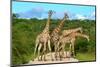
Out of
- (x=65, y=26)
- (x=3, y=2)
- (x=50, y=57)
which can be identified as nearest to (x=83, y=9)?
(x=65, y=26)

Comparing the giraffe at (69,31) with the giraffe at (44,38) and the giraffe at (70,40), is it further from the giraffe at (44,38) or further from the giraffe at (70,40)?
the giraffe at (44,38)

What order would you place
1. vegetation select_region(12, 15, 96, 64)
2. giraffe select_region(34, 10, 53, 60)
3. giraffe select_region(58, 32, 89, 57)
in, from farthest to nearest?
giraffe select_region(58, 32, 89, 57) < giraffe select_region(34, 10, 53, 60) < vegetation select_region(12, 15, 96, 64)

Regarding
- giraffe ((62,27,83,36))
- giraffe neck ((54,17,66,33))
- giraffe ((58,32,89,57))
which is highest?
giraffe neck ((54,17,66,33))

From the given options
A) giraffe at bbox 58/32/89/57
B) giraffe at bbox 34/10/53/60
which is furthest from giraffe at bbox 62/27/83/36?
giraffe at bbox 34/10/53/60

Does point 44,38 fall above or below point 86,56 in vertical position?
above

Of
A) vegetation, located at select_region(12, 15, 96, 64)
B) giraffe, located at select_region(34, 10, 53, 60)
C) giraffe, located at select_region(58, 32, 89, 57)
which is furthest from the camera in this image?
giraffe, located at select_region(58, 32, 89, 57)

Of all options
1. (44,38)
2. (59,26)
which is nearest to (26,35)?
(44,38)

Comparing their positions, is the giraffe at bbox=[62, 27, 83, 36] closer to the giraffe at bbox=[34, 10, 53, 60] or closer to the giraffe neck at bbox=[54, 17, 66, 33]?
the giraffe neck at bbox=[54, 17, 66, 33]

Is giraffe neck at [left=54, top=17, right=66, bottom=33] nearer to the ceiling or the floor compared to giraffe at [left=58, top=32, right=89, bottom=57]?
nearer to the ceiling

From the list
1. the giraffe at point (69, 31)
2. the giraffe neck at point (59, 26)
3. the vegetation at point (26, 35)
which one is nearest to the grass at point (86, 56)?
the vegetation at point (26, 35)

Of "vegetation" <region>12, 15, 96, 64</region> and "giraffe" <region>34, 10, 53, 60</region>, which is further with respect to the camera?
"giraffe" <region>34, 10, 53, 60</region>

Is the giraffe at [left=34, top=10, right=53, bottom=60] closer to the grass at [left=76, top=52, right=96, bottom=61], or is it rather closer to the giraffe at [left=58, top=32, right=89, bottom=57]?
the giraffe at [left=58, top=32, right=89, bottom=57]

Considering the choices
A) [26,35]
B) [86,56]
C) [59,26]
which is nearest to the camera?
[26,35]

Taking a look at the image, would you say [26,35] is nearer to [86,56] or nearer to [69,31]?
[69,31]
